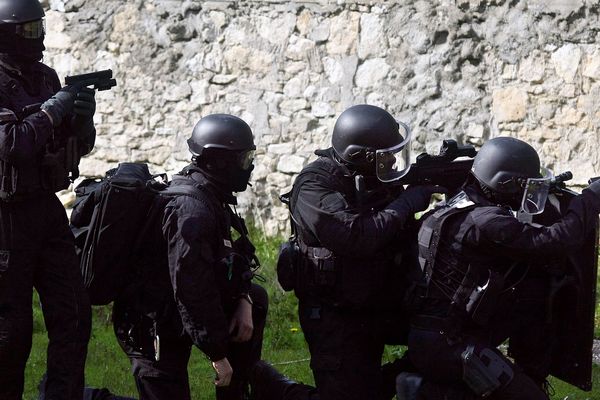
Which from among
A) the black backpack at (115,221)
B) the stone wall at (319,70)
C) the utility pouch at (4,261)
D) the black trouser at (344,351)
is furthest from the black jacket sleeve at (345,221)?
the stone wall at (319,70)

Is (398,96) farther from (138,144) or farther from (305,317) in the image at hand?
(305,317)

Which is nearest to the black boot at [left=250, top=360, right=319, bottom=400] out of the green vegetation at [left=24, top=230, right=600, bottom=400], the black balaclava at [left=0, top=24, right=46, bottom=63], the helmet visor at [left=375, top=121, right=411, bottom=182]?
the green vegetation at [left=24, top=230, right=600, bottom=400]

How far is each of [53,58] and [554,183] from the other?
638 centimetres

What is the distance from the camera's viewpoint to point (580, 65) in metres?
9.27

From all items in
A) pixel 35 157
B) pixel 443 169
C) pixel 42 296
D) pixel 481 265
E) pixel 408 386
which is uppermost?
pixel 35 157

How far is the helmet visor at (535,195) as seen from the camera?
17.7 feet

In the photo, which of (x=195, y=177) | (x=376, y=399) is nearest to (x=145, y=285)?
(x=195, y=177)

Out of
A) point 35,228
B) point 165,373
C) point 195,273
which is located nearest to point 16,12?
Answer: point 35,228

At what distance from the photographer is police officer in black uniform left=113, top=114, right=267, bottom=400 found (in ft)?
17.4

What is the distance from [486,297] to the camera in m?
5.33

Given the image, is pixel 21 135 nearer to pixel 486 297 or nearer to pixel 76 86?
pixel 76 86

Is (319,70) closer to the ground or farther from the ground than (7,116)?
closer to the ground

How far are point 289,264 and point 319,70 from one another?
4325mm

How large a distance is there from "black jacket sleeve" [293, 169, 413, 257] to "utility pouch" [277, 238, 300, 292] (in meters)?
0.23
